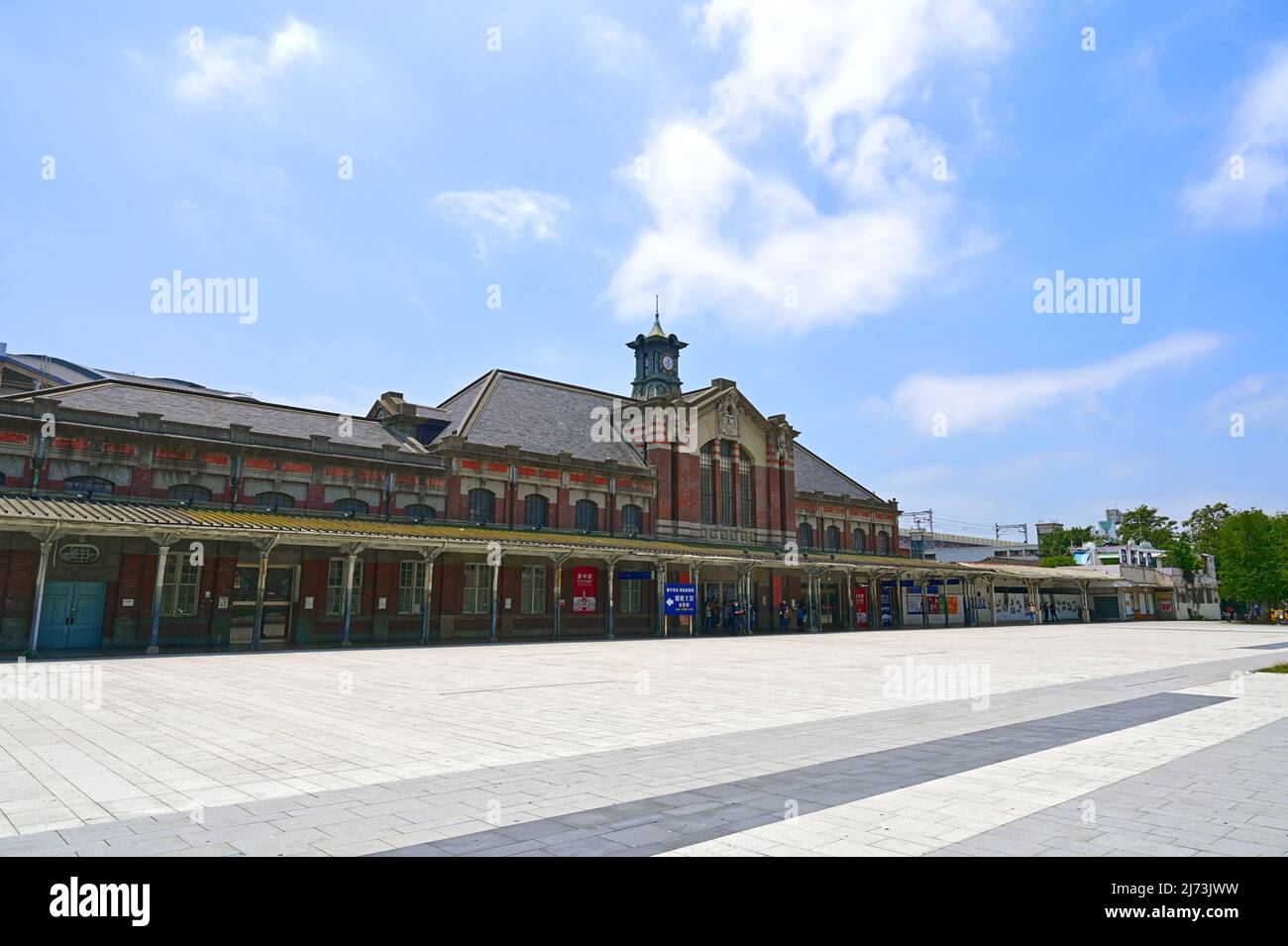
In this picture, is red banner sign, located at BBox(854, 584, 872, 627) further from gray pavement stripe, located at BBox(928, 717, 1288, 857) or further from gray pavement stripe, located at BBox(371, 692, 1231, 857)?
gray pavement stripe, located at BBox(928, 717, 1288, 857)

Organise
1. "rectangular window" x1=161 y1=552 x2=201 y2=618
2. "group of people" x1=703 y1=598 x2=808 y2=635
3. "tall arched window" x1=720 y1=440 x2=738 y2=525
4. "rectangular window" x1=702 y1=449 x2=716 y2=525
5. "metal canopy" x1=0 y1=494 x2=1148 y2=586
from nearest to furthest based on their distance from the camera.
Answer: "metal canopy" x1=0 y1=494 x2=1148 y2=586, "rectangular window" x1=161 y1=552 x2=201 y2=618, "group of people" x1=703 y1=598 x2=808 y2=635, "rectangular window" x1=702 y1=449 x2=716 y2=525, "tall arched window" x1=720 y1=440 x2=738 y2=525

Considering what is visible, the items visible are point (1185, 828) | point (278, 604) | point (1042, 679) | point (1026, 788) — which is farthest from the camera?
point (278, 604)

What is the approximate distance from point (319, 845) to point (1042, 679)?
1373cm

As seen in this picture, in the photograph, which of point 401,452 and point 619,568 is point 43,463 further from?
point 619,568

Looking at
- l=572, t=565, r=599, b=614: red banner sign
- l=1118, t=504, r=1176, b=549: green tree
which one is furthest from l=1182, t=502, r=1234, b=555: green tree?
l=572, t=565, r=599, b=614: red banner sign

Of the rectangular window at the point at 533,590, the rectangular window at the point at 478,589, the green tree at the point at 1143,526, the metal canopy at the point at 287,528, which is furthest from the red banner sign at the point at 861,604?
the green tree at the point at 1143,526

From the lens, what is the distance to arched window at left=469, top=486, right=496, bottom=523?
31984 millimetres

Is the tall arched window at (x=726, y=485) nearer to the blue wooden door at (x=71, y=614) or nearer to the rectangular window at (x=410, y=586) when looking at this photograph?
the rectangular window at (x=410, y=586)

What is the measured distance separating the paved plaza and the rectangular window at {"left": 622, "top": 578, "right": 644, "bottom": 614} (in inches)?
812

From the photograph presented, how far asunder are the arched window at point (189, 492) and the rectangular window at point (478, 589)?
9.32m

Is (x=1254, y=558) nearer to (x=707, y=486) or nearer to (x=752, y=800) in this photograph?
(x=707, y=486)

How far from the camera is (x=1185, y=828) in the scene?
186 inches

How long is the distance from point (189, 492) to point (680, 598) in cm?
1821
